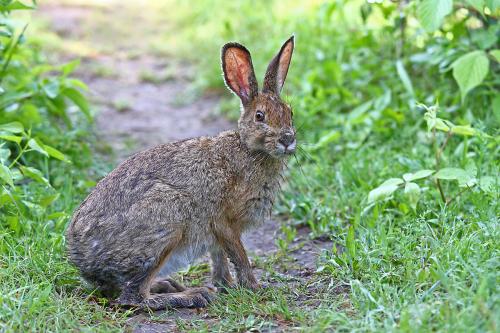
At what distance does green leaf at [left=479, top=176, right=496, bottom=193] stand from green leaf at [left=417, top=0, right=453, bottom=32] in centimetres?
100

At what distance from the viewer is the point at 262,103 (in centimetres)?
468

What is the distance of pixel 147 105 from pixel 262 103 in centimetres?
436

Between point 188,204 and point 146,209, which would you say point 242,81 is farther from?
point 146,209

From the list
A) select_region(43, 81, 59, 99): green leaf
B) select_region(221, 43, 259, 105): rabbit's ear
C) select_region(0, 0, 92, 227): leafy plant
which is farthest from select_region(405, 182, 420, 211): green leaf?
select_region(43, 81, 59, 99): green leaf

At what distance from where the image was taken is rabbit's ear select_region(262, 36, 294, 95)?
15.7ft

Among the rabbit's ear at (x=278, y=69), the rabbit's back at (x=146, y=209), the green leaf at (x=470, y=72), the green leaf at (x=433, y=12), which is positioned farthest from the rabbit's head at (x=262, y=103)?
the green leaf at (x=470, y=72)

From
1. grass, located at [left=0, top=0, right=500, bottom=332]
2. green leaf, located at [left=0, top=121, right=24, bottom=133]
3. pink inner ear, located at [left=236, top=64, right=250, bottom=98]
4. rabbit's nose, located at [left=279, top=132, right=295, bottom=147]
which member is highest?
pink inner ear, located at [left=236, top=64, right=250, bottom=98]

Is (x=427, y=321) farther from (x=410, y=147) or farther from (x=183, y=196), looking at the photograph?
(x=410, y=147)

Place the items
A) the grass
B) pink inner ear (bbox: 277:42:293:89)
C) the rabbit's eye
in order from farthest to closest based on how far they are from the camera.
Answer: pink inner ear (bbox: 277:42:293:89) < the rabbit's eye < the grass

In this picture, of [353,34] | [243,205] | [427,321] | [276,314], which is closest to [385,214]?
[243,205]

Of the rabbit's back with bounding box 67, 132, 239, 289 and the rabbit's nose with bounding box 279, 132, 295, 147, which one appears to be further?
the rabbit's nose with bounding box 279, 132, 295, 147

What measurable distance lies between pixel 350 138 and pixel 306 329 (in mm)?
3172

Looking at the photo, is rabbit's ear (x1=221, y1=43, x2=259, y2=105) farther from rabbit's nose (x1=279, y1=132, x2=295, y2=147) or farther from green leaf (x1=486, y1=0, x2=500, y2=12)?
green leaf (x1=486, y1=0, x2=500, y2=12)

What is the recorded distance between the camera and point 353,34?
812cm
